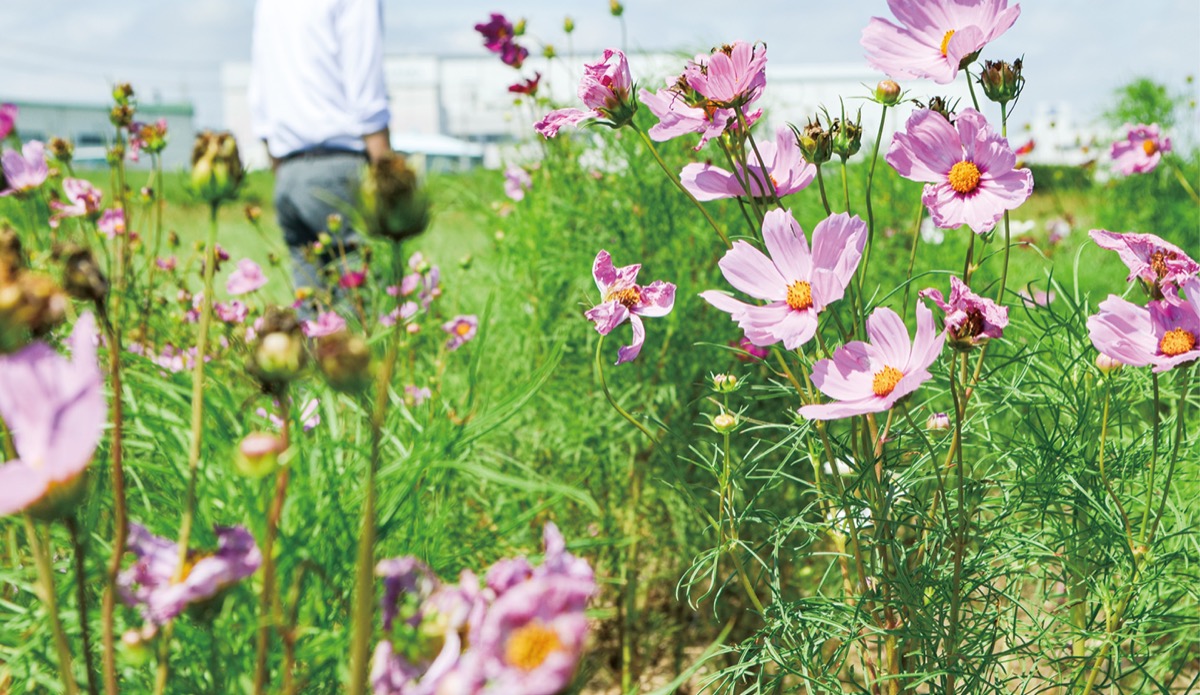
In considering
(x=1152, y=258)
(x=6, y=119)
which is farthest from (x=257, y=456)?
(x=6, y=119)

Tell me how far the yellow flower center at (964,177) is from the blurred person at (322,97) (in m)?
1.64

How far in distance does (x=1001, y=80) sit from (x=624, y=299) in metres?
0.33

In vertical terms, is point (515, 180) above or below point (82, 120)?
above

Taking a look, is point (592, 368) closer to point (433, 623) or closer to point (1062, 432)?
point (1062, 432)

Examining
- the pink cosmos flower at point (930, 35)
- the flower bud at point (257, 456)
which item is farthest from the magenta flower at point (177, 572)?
the pink cosmos flower at point (930, 35)

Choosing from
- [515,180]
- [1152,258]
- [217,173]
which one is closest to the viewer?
[217,173]

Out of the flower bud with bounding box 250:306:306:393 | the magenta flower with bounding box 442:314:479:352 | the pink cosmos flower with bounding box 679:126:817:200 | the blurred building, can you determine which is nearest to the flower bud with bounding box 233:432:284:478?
the flower bud with bounding box 250:306:306:393

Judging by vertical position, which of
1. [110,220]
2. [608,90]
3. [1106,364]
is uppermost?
[608,90]

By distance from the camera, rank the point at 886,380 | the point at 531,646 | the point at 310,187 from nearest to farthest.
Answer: the point at 531,646 < the point at 886,380 < the point at 310,187

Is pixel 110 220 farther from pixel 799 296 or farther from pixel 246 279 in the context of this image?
pixel 799 296

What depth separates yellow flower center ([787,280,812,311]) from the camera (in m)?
0.65

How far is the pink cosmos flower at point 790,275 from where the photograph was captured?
61 centimetres

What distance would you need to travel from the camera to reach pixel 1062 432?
33.5 inches

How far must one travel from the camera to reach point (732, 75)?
66 centimetres
